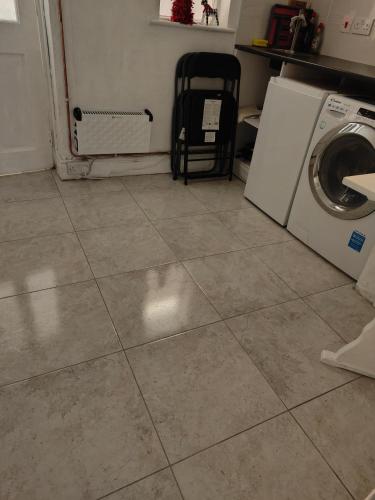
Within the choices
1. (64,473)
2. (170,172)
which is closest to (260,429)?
(64,473)

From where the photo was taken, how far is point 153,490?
991 mm

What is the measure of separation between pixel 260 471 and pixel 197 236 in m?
1.32

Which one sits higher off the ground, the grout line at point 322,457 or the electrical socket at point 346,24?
the electrical socket at point 346,24

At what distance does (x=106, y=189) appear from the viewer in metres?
2.53

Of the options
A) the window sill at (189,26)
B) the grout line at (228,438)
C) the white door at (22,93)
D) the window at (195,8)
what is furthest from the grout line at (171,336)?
the window at (195,8)

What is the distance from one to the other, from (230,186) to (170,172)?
0.50 metres

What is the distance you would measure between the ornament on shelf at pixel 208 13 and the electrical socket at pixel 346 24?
2.90ft

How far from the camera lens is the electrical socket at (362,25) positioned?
2318mm

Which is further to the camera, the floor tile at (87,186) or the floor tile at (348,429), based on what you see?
the floor tile at (87,186)

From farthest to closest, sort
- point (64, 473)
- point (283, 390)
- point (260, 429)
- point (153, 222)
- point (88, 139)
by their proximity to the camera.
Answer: point (88, 139) → point (153, 222) → point (283, 390) → point (260, 429) → point (64, 473)

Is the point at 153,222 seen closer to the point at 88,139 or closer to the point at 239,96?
the point at 88,139

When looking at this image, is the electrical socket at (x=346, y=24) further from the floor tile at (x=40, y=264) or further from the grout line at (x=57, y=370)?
the grout line at (x=57, y=370)

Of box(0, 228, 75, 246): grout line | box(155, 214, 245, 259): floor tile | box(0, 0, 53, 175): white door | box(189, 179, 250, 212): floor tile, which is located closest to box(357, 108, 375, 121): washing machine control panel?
box(155, 214, 245, 259): floor tile

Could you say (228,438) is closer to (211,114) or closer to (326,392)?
(326,392)
